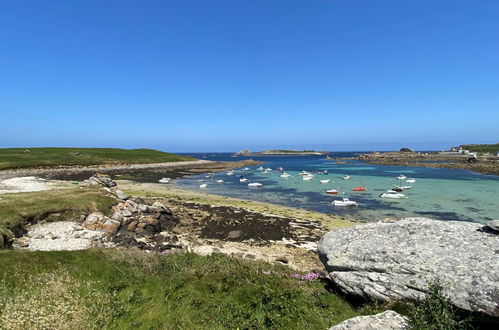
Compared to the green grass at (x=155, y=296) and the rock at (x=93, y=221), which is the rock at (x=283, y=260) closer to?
the green grass at (x=155, y=296)

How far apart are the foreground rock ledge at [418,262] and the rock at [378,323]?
1116 mm

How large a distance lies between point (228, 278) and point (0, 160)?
10937 cm

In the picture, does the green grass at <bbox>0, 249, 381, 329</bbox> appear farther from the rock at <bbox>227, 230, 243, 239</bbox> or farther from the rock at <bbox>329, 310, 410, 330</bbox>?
the rock at <bbox>227, 230, 243, 239</bbox>

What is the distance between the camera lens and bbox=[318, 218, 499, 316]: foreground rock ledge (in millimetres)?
7426

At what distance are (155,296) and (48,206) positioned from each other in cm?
2110

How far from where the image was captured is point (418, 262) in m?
8.73

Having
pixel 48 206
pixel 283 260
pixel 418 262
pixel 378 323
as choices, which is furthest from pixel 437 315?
pixel 48 206

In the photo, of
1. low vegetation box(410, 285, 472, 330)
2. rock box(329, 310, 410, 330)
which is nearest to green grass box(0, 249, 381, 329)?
rock box(329, 310, 410, 330)

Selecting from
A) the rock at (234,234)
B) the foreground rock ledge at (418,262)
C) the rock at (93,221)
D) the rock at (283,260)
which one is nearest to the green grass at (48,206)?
the rock at (93,221)

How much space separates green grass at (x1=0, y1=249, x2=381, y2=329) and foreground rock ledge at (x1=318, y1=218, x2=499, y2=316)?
928 millimetres

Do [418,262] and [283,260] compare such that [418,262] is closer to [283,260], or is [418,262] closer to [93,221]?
[283,260]

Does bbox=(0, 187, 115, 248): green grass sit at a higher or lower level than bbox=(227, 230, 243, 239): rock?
higher

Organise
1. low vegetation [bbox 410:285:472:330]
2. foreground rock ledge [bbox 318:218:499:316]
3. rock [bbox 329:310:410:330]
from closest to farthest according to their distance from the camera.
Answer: low vegetation [bbox 410:285:472:330] < rock [bbox 329:310:410:330] < foreground rock ledge [bbox 318:218:499:316]

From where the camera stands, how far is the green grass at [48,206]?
19.8 meters
